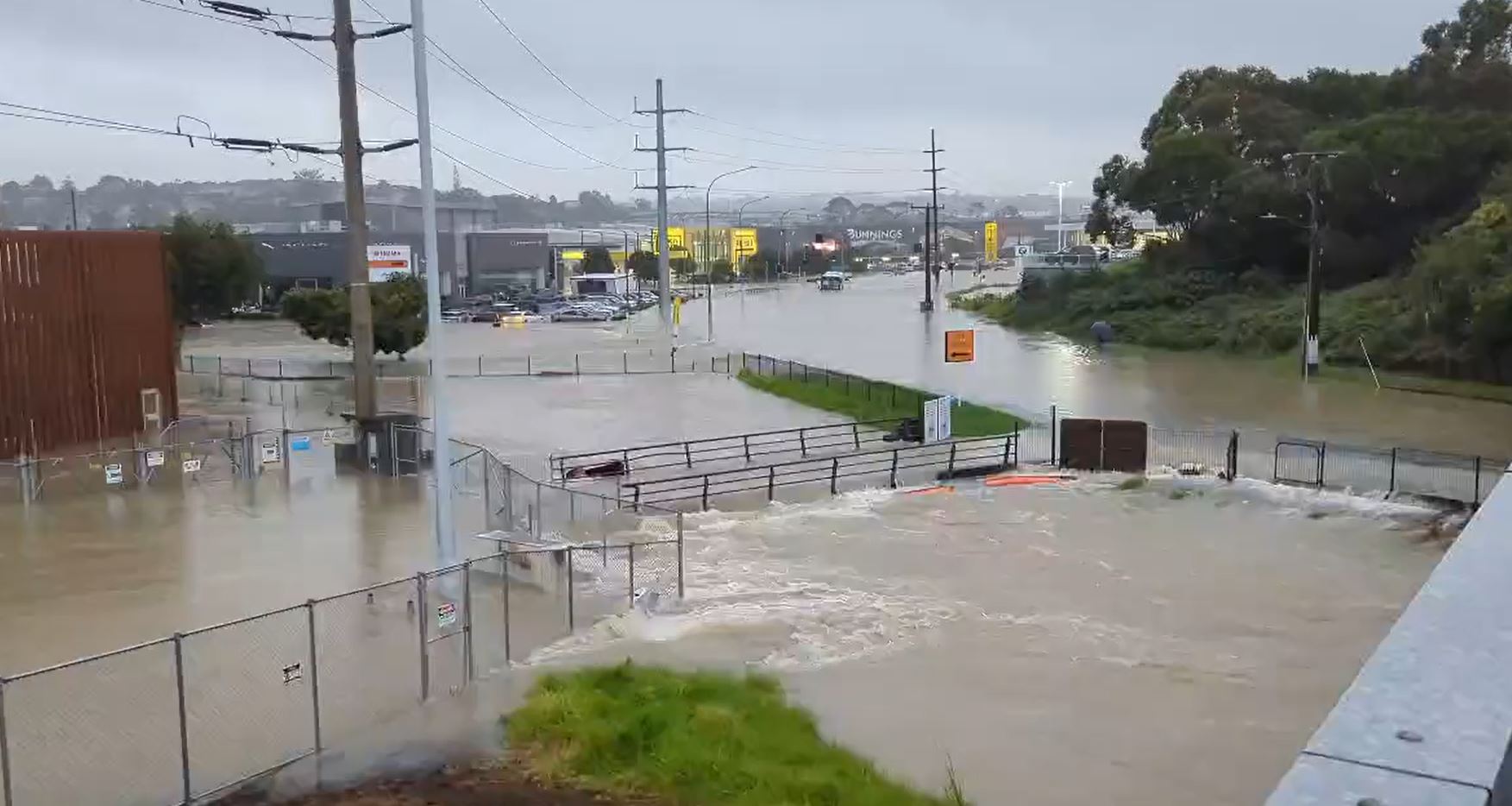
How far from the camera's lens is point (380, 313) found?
5372cm

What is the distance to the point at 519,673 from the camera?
1363cm

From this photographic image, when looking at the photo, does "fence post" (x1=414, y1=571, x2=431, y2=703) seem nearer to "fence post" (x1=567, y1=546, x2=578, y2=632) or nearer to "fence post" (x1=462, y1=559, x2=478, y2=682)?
"fence post" (x1=462, y1=559, x2=478, y2=682)

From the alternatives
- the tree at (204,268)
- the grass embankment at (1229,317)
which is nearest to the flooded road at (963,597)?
the grass embankment at (1229,317)

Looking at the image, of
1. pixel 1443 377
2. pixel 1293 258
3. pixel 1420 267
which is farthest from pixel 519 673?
pixel 1293 258

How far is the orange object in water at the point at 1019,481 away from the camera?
26406mm

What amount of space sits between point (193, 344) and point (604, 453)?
53.6 meters

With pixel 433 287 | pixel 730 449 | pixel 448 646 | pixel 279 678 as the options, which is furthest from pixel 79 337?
pixel 279 678

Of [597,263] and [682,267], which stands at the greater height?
[597,263]

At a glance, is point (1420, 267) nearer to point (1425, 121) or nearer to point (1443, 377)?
point (1443, 377)

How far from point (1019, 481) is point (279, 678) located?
1714 centimetres

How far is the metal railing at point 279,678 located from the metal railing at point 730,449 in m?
8.39

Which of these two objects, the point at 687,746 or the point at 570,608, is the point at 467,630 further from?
the point at 687,746

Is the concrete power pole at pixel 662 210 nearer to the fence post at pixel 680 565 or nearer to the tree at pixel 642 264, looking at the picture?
the fence post at pixel 680 565

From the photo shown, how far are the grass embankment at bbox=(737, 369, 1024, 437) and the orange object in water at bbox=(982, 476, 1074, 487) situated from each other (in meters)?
5.60
